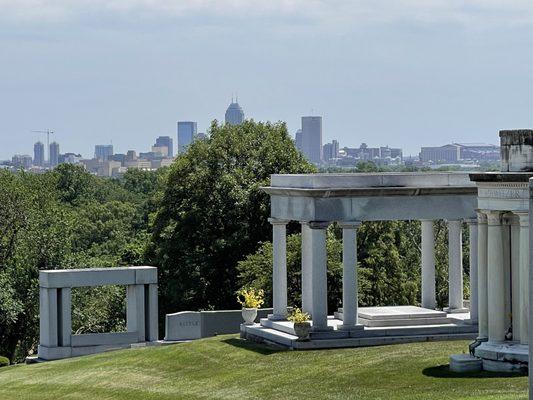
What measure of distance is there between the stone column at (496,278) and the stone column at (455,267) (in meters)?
12.6

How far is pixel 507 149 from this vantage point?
129 ft

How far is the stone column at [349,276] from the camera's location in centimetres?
4781

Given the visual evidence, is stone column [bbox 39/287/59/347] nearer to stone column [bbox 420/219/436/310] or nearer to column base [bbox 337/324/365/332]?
stone column [bbox 420/219/436/310]

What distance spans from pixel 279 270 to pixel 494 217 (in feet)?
43.8

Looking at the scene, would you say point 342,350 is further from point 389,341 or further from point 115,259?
point 115,259

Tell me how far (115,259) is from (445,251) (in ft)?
65.4

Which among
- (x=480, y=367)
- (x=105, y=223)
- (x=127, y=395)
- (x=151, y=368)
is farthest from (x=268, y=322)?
(x=105, y=223)

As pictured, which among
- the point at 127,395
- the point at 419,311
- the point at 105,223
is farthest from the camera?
the point at 105,223

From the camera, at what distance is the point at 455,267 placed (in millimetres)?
52969

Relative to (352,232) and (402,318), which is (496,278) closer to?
(352,232)

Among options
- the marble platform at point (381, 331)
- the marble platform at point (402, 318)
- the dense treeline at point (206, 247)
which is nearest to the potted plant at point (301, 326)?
the marble platform at point (381, 331)

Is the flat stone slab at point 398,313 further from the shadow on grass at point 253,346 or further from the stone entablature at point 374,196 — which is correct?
the shadow on grass at point 253,346

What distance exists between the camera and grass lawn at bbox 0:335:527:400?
122 ft

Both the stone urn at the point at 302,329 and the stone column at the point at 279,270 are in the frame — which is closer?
the stone urn at the point at 302,329
